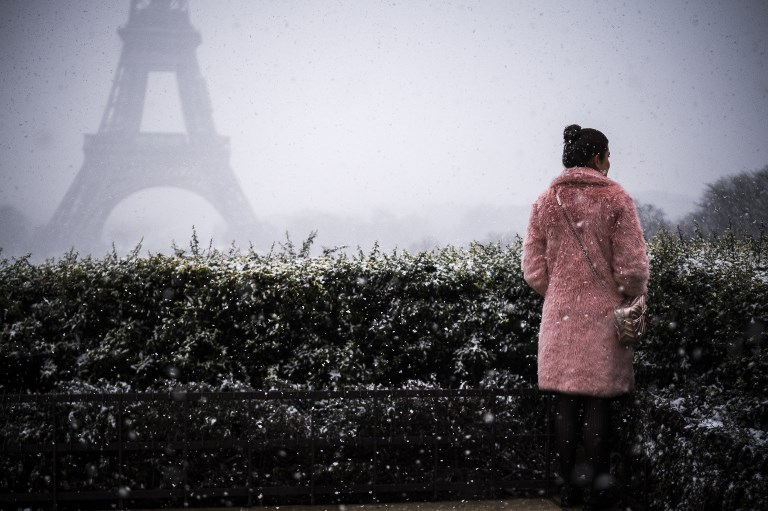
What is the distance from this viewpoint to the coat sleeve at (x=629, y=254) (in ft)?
8.95

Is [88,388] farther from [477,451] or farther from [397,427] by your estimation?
[477,451]

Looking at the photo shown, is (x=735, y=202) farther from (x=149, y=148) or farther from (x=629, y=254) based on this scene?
(x=149, y=148)

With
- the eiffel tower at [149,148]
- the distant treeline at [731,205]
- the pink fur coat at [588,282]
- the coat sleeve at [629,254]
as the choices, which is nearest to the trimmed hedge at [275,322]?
the pink fur coat at [588,282]

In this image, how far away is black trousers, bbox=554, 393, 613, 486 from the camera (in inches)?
112

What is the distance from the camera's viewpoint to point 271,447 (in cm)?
319

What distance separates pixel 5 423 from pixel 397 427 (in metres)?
1.97

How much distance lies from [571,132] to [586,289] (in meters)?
0.75

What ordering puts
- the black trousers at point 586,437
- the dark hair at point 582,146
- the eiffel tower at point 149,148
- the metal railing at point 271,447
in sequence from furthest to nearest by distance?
the eiffel tower at point 149,148 → the metal railing at point 271,447 → the dark hair at point 582,146 → the black trousers at point 586,437

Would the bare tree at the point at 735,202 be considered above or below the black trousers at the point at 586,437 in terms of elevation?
above

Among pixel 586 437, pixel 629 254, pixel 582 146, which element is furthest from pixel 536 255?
pixel 586 437

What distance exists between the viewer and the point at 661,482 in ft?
8.39

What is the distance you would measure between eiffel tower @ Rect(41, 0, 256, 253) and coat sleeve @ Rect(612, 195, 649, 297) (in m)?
22.6

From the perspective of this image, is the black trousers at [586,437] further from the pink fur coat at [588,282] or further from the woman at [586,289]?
the pink fur coat at [588,282]

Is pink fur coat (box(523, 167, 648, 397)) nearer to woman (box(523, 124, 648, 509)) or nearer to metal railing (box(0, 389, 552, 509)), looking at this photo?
woman (box(523, 124, 648, 509))
